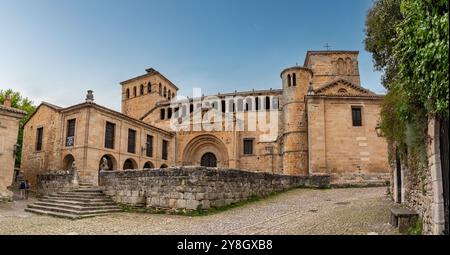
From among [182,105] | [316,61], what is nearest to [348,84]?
[316,61]

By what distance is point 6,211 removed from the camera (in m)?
12.5

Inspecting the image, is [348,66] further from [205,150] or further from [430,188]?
[430,188]

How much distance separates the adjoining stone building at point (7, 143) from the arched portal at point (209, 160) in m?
17.0

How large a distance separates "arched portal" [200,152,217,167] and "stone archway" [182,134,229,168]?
Answer: 0.36 feet

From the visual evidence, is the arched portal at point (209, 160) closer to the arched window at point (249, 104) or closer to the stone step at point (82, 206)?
the arched window at point (249, 104)

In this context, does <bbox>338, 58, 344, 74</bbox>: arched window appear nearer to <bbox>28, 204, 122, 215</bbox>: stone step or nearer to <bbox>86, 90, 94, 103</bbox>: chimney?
<bbox>86, 90, 94, 103</bbox>: chimney

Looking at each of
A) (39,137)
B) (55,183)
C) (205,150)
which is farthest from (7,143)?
(205,150)

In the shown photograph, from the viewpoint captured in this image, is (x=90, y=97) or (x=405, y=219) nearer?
(x=405, y=219)

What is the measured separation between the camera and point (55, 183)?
16.5 metres

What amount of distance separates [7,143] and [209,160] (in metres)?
17.5

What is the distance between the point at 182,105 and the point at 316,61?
14385 millimetres

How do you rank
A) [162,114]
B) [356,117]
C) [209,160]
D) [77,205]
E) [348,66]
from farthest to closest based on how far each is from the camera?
[162,114]
[348,66]
[209,160]
[356,117]
[77,205]

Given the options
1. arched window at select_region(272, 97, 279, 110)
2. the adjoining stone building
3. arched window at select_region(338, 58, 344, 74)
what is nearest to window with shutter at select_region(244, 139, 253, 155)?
arched window at select_region(272, 97, 279, 110)

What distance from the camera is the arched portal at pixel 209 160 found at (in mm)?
30047
